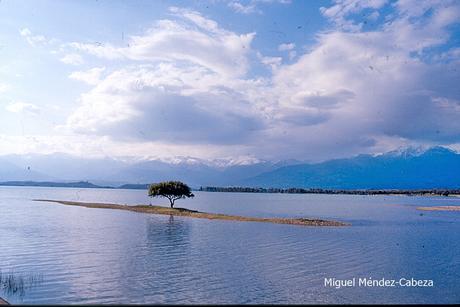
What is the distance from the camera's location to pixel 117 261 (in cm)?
5184

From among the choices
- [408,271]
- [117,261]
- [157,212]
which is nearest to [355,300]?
[408,271]

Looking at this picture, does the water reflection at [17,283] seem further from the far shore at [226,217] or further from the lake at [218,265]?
the far shore at [226,217]

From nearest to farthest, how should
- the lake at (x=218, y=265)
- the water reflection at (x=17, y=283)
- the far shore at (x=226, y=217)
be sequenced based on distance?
the lake at (x=218, y=265)
the water reflection at (x=17, y=283)
the far shore at (x=226, y=217)

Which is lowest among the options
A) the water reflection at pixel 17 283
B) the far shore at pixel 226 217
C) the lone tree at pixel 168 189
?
the water reflection at pixel 17 283

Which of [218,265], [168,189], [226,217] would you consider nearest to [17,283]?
[218,265]

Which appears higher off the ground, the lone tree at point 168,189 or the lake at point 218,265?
the lone tree at point 168,189

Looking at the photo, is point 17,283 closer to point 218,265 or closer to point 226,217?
point 218,265

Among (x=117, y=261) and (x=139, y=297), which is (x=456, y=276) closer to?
(x=139, y=297)

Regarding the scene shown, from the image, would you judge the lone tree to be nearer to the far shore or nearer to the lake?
the far shore

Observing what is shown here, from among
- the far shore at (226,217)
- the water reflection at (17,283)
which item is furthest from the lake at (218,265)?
the far shore at (226,217)

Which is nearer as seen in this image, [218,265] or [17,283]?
[17,283]

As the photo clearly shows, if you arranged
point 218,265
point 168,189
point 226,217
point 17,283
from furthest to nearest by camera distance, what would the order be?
point 168,189 < point 226,217 < point 218,265 < point 17,283

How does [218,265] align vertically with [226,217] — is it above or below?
below

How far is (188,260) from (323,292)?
826 inches
